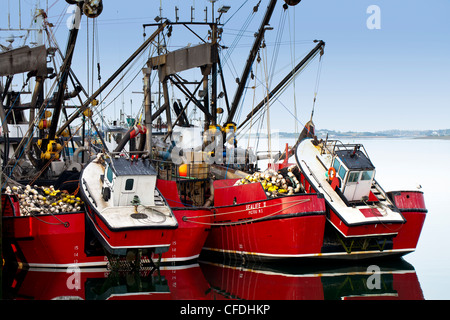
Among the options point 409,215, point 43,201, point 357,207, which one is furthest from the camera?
point 409,215

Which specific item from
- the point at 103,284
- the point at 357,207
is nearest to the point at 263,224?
the point at 357,207

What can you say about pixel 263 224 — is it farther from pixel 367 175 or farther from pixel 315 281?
pixel 367 175

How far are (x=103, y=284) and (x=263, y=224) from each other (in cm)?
561

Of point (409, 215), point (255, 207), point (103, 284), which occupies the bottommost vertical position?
point (103, 284)

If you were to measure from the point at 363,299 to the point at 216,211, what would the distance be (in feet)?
24.0

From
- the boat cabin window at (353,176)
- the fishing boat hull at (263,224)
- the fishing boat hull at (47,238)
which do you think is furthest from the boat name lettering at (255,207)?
the fishing boat hull at (47,238)

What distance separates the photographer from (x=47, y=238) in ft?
72.7

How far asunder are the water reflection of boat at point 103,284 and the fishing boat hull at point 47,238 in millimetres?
293

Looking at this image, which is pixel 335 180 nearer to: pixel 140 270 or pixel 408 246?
pixel 408 246

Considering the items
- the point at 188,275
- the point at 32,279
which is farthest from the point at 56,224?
the point at 188,275

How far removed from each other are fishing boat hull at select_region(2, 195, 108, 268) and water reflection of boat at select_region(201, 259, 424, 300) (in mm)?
4179

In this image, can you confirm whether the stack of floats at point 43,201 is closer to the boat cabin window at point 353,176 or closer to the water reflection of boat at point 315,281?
the water reflection of boat at point 315,281

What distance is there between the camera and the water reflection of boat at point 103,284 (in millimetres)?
19945

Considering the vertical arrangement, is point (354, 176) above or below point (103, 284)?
above
